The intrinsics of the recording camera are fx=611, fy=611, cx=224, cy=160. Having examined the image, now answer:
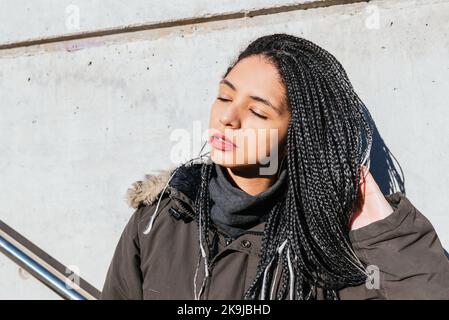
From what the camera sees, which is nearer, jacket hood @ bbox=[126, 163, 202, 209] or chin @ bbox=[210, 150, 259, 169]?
chin @ bbox=[210, 150, 259, 169]

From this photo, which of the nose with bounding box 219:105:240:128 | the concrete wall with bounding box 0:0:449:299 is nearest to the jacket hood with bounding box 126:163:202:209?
the nose with bounding box 219:105:240:128

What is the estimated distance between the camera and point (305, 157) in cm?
192

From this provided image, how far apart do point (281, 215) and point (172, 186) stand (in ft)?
1.19

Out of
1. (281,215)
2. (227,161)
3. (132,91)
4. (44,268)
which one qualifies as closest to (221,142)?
(227,161)

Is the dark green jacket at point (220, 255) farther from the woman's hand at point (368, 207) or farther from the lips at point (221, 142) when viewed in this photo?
the lips at point (221, 142)

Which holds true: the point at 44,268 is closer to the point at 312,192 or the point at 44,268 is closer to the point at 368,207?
the point at 312,192

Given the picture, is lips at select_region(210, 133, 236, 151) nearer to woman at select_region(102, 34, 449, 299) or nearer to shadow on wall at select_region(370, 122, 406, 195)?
woman at select_region(102, 34, 449, 299)

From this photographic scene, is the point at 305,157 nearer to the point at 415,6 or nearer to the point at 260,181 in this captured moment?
the point at 260,181

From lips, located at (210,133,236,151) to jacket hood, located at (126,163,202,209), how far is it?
198mm

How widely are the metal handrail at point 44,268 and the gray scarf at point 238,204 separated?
711mm

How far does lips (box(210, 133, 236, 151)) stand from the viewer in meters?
A: 1.85

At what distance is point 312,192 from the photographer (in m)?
1.91

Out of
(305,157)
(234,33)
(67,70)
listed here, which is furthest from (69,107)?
(305,157)

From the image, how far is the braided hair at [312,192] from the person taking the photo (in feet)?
6.06
